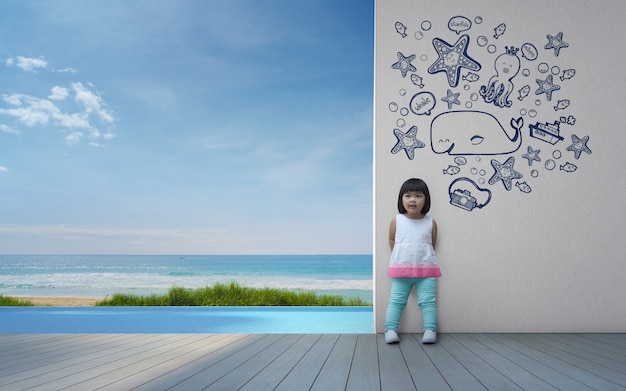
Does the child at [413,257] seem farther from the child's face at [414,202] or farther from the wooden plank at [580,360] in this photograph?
the wooden plank at [580,360]

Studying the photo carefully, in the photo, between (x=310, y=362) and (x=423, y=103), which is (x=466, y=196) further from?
(x=310, y=362)

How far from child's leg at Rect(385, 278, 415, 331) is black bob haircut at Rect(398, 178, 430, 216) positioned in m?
0.44

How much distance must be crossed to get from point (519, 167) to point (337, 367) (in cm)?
183

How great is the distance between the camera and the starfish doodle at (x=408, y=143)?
9.86 feet

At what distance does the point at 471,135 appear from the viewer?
301 centimetres

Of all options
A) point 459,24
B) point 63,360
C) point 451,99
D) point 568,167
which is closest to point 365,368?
point 63,360

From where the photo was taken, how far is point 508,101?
9.96 feet

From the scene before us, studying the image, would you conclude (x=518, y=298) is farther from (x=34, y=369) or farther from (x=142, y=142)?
(x=142, y=142)

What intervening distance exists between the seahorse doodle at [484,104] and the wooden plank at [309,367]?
1.23 m

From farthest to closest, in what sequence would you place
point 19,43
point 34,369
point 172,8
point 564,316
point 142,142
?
point 142,142 < point 172,8 < point 19,43 < point 564,316 < point 34,369

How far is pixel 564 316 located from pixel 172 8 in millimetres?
14372

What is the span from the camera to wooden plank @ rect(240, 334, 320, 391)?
1722mm

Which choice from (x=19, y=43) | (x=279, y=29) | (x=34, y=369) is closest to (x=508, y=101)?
(x=34, y=369)

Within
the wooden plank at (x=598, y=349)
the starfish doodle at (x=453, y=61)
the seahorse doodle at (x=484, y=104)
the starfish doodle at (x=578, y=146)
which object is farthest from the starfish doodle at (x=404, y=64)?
the wooden plank at (x=598, y=349)
